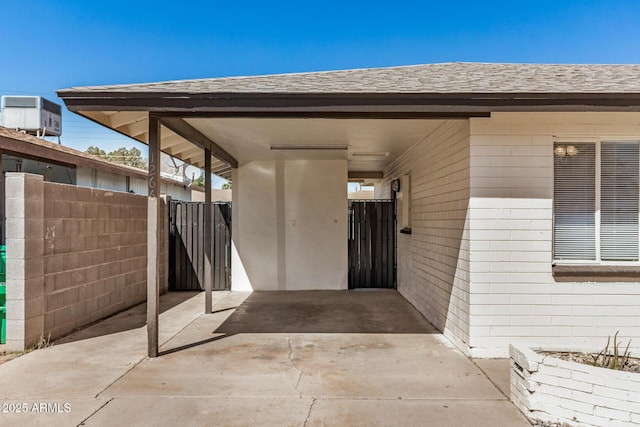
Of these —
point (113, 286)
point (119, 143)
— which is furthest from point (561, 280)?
point (119, 143)

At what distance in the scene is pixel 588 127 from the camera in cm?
447

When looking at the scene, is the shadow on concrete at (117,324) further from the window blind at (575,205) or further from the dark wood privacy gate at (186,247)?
the window blind at (575,205)

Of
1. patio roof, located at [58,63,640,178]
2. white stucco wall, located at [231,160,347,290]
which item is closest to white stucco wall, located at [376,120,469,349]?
patio roof, located at [58,63,640,178]

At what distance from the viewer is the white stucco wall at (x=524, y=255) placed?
4406mm

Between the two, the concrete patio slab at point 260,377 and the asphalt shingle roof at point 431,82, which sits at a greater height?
the asphalt shingle roof at point 431,82

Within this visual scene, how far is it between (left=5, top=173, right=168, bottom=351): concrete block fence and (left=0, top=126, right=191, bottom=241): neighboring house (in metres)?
2.34

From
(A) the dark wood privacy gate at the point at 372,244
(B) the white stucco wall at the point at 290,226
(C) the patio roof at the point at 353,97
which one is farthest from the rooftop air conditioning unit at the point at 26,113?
(A) the dark wood privacy gate at the point at 372,244

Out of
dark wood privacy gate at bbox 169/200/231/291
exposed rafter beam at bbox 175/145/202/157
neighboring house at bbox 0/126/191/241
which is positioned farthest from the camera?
dark wood privacy gate at bbox 169/200/231/291

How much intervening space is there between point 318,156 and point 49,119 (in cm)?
1095

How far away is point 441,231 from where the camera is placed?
5.51 metres

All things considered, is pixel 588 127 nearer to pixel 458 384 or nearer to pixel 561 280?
pixel 561 280

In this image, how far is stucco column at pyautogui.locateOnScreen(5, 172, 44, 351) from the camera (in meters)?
4.47

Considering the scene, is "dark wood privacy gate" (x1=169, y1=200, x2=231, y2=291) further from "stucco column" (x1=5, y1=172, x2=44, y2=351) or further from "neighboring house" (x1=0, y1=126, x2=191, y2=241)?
"stucco column" (x1=5, y1=172, x2=44, y2=351)

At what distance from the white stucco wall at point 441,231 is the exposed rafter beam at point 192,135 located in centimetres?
334
